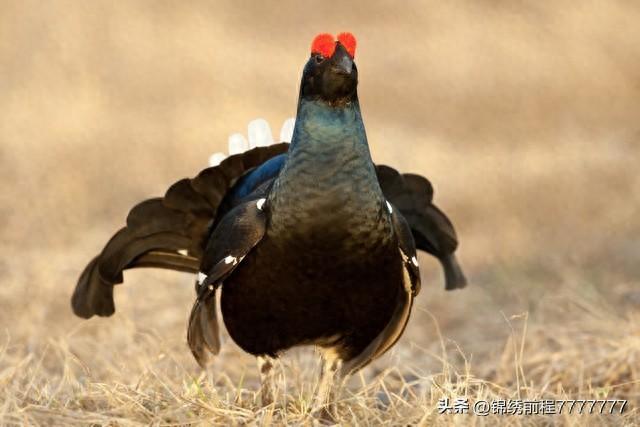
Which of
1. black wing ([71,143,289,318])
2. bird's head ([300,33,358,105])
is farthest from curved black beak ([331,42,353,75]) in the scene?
black wing ([71,143,289,318])

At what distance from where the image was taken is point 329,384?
11.5 ft

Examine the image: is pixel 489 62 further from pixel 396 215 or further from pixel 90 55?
pixel 396 215

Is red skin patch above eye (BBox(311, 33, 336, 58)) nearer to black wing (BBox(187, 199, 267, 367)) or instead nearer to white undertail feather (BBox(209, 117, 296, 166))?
black wing (BBox(187, 199, 267, 367))

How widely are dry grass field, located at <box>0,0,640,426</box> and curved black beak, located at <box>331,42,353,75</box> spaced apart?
1.02 m

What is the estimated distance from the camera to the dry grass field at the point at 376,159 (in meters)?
3.95

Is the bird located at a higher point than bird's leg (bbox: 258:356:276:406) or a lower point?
higher

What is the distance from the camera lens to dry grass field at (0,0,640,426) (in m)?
3.95

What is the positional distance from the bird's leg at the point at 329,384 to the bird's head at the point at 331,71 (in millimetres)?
914

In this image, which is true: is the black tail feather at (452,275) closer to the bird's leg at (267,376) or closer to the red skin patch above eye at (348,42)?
the bird's leg at (267,376)

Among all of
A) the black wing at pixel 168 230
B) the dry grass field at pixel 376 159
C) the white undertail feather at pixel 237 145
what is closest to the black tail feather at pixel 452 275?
the dry grass field at pixel 376 159

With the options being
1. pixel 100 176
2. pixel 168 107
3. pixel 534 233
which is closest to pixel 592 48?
pixel 534 233

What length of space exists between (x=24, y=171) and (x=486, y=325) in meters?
4.33

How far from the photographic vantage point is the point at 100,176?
8312mm

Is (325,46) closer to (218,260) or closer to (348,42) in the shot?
(348,42)
